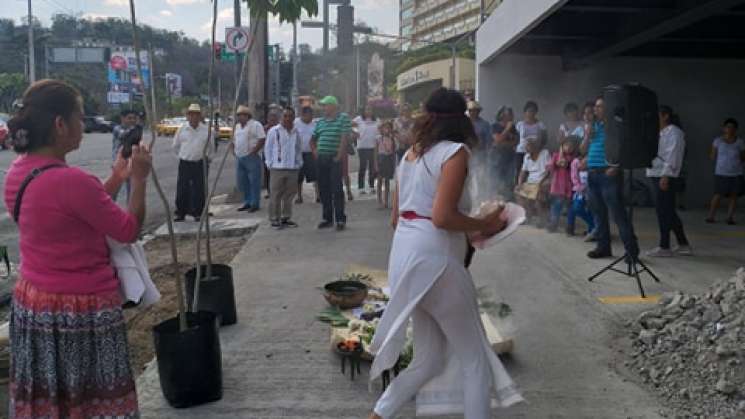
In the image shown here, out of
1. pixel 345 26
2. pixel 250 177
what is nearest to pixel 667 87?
pixel 250 177

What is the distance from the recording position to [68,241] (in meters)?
2.71

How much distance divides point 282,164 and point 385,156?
2588mm

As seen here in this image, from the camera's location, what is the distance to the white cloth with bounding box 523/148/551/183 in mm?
9921

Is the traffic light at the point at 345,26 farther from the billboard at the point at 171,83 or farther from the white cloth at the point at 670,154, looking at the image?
the white cloth at the point at 670,154

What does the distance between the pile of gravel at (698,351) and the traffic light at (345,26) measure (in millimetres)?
17151

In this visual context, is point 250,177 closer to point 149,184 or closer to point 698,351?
point 149,184

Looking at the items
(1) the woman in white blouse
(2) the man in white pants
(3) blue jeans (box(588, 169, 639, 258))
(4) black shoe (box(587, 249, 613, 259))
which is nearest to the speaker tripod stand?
(3) blue jeans (box(588, 169, 639, 258))

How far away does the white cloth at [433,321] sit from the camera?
3246mm

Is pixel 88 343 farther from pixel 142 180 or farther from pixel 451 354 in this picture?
pixel 451 354

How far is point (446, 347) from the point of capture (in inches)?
138

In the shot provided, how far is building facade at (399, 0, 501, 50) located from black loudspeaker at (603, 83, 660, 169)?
73.5 meters

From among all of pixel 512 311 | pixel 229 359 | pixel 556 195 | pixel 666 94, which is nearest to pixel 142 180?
pixel 229 359

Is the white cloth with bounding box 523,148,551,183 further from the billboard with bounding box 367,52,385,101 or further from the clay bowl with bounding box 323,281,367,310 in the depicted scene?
the billboard with bounding box 367,52,385,101

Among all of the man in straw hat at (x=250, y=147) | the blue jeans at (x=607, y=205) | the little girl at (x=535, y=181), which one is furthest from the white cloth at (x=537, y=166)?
the man in straw hat at (x=250, y=147)
